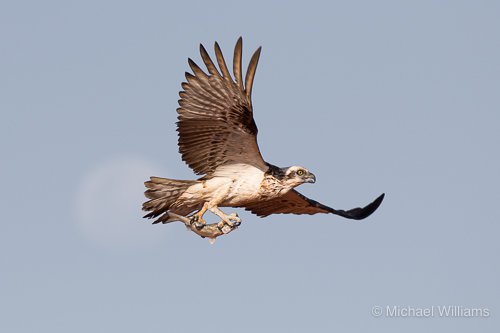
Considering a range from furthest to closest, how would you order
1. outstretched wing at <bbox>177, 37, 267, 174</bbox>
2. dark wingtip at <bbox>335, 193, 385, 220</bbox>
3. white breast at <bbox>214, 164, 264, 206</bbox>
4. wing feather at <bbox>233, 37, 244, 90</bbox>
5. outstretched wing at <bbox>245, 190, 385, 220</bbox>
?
dark wingtip at <bbox>335, 193, 385, 220</bbox> → outstretched wing at <bbox>245, 190, 385, 220</bbox> → white breast at <bbox>214, 164, 264, 206</bbox> → outstretched wing at <bbox>177, 37, 267, 174</bbox> → wing feather at <bbox>233, 37, 244, 90</bbox>

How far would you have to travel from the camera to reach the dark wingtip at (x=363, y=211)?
2132cm

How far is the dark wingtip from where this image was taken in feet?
70.0

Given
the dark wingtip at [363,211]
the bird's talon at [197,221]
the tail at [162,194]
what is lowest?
the bird's talon at [197,221]

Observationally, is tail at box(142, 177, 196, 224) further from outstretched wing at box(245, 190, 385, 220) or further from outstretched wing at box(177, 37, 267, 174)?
outstretched wing at box(245, 190, 385, 220)

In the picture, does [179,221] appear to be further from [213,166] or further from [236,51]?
[236,51]

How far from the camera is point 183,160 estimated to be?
18.3 m

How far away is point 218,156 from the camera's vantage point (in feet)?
60.4

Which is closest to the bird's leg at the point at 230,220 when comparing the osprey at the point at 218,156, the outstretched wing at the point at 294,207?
the osprey at the point at 218,156

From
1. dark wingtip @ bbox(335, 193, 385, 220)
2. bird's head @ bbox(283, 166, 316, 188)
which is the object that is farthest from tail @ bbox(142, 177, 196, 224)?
dark wingtip @ bbox(335, 193, 385, 220)

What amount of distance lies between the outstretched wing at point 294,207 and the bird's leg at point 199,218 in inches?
91.7

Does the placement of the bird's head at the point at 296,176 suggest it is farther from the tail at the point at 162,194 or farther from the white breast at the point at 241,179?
the tail at the point at 162,194

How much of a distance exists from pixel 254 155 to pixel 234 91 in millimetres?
1326

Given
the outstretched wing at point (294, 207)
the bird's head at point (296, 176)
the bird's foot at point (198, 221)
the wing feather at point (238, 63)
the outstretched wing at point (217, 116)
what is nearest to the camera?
the wing feather at point (238, 63)

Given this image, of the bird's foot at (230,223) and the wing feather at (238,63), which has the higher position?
the wing feather at (238,63)
